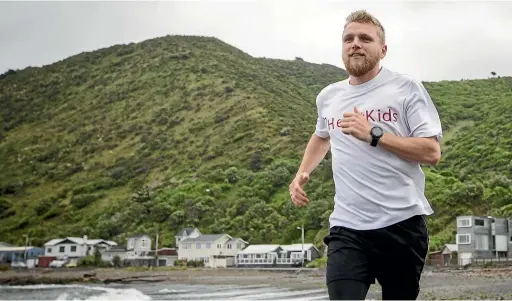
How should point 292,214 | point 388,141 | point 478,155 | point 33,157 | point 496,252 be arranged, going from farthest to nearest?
1. point 33,157
2. point 478,155
3. point 292,214
4. point 496,252
5. point 388,141

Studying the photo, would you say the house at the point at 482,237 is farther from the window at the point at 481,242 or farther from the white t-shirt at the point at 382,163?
the white t-shirt at the point at 382,163

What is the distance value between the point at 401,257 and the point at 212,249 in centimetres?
4097

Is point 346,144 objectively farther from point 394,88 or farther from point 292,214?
point 292,214

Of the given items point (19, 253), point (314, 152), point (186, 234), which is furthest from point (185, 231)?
point (314, 152)

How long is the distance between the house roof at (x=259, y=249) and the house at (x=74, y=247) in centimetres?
1294

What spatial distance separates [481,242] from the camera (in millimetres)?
30969

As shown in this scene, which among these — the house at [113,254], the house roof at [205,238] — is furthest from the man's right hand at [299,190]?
the house at [113,254]

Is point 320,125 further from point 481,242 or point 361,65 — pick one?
point 481,242

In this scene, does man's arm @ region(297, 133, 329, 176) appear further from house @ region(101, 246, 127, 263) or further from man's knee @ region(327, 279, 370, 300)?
house @ region(101, 246, 127, 263)

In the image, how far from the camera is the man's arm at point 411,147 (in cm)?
222

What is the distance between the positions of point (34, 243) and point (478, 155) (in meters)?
38.9

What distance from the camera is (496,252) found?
3256 cm

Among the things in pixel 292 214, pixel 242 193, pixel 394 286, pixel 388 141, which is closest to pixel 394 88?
pixel 388 141

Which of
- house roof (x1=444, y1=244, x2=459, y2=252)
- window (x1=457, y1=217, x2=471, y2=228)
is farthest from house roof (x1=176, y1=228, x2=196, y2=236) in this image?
window (x1=457, y1=217, x2=471, y2=228)
